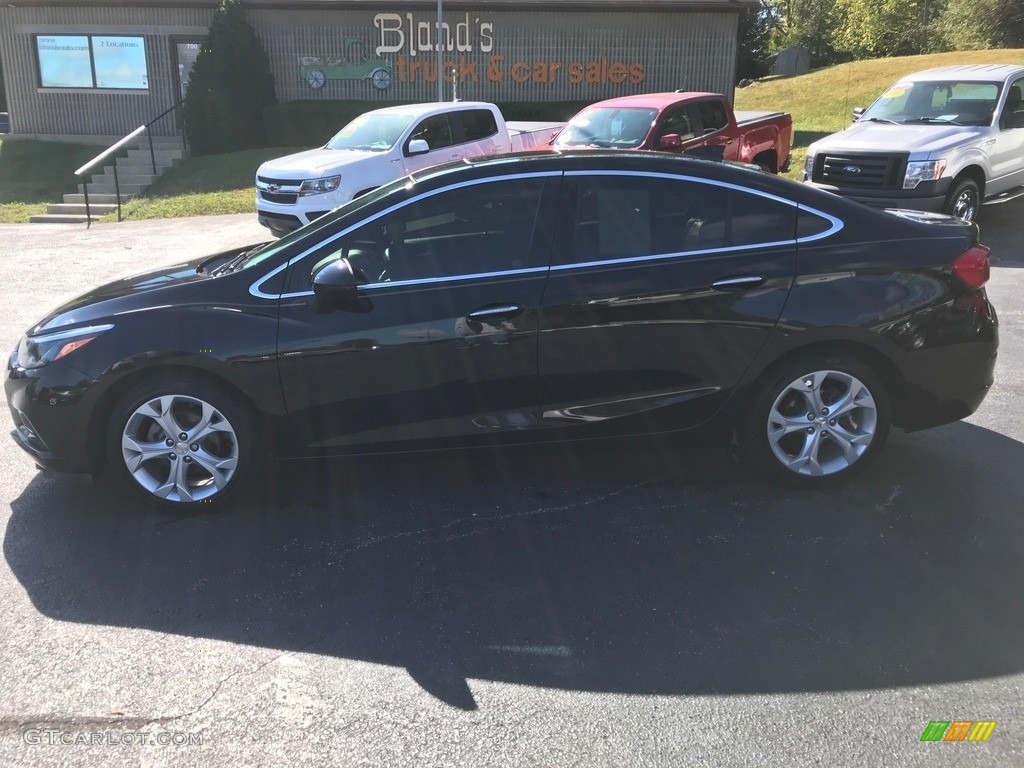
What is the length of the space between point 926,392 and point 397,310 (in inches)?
104

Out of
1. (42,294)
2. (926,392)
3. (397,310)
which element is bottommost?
(42,294)

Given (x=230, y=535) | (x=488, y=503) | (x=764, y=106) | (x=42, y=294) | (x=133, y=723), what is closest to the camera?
(x=133, y=723)

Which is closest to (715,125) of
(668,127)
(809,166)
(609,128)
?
(668,127)

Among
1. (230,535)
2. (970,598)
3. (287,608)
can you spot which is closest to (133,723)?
(287,608)

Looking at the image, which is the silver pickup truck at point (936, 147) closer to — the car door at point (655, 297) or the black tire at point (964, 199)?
the black tire at point (964, 199)

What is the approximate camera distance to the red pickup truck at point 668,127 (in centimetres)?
1191

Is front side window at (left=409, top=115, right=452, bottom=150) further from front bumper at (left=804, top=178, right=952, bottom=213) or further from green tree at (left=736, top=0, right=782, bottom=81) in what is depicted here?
green tree at (left=736, top=0, right=782, bottom=81)

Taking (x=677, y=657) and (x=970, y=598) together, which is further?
(x=970, y=598)

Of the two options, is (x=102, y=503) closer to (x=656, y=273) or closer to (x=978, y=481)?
(x=656, y=273)

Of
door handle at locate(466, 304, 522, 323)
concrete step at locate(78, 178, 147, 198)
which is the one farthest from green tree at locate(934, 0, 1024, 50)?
door handle at locate(466, 304, 522, 323)

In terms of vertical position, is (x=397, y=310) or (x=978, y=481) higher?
(x=397, y=310)

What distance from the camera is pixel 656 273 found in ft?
14.1

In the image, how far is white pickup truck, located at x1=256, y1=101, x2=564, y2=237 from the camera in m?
11.3

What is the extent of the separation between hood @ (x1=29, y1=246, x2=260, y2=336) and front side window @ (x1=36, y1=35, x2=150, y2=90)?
2069cm
